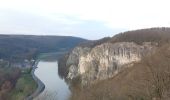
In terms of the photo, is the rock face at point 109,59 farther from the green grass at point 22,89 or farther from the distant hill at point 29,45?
the distant hill at point 29,45

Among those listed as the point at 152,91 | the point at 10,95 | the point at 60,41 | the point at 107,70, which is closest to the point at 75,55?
the point at 107,70

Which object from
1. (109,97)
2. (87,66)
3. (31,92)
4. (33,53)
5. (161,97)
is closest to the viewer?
(161,97)

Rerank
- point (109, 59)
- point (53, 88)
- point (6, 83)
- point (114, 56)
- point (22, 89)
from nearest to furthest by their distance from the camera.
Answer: point (22, 89), point (53, 88), point (114, 56), point (109, 59), point (6, 83)

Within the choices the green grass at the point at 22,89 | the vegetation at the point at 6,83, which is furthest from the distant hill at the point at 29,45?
the green grass at the point at 22,89

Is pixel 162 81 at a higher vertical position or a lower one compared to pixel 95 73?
higher

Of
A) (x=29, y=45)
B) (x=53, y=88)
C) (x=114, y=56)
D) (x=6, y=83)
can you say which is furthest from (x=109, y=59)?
(x=29, y=45)

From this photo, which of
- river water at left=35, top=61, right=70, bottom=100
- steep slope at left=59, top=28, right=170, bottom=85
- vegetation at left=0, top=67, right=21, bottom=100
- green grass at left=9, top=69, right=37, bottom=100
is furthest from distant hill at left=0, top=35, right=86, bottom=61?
steep slope at left=59, top=28, right=170, bottom=85

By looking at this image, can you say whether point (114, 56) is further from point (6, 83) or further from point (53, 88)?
point (6, 83)

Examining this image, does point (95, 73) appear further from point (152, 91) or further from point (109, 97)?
point (152, 91)
